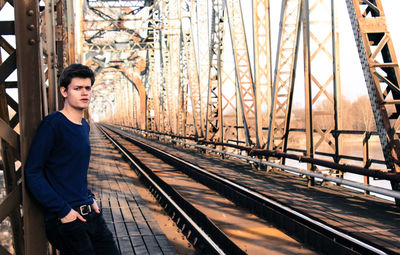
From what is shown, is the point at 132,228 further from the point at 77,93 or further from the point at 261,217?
the point at 77,93

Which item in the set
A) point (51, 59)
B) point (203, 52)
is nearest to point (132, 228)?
point (51, 59)

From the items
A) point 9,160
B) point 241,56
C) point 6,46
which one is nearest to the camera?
point 6,46

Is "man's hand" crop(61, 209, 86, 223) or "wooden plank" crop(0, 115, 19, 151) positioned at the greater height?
"wooden plank" crop(0, 115, 19, 151)

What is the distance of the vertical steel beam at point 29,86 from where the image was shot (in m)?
2.29

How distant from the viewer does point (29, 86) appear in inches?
92.0

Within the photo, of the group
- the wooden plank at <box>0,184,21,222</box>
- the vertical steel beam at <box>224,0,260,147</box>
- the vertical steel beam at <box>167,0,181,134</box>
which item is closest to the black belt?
the wooden plank at <box>0,184,21,222</box>

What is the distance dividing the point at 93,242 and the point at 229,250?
320 cm

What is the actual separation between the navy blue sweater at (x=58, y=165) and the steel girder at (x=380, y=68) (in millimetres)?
5609

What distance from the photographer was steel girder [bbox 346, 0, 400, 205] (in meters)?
Result: 6.68

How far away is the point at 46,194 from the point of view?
86.1 inches

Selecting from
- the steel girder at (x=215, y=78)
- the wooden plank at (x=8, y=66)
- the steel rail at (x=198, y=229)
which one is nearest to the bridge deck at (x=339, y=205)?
the steel rail at (x=198, y=229)

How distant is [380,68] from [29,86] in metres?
6.13

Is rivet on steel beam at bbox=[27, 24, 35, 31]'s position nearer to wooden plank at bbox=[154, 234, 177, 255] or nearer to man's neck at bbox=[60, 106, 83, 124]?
man's neck at bbox=[60, 106, 83, 124]

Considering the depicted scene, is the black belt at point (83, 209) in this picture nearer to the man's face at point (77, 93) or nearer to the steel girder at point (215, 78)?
the man's face at point (77, 93)
